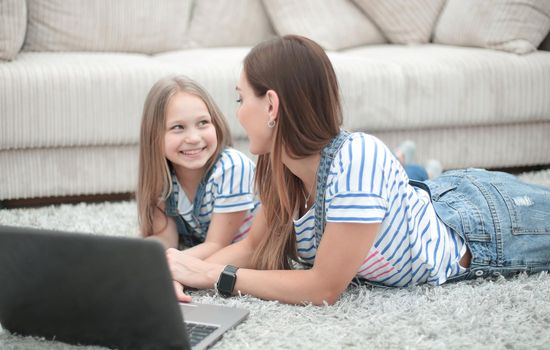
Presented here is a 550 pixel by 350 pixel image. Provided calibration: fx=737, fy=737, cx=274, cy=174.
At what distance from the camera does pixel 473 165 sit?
262 cm

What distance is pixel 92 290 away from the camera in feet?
3.55

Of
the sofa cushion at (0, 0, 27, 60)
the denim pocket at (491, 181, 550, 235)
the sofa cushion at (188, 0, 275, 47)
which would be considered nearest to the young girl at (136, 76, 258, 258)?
the denim pocket at (491, 181, 550, 235)

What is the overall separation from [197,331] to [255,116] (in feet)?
1.31

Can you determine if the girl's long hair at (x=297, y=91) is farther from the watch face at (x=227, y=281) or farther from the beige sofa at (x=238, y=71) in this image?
the beige sofa at (x=238, y=71)

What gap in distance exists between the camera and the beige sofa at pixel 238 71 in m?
2.21

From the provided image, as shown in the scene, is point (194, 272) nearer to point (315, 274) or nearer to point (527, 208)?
point (315, 274)

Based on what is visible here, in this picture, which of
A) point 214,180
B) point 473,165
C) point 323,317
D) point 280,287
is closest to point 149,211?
point 214,180

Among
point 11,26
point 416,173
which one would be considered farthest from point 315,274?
point 11,26

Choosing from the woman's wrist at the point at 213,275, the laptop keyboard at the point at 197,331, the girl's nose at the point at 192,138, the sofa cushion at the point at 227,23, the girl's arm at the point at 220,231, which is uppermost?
the sofa cushion at the point at 227,23

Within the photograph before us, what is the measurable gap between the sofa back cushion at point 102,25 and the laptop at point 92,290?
5.05 ft

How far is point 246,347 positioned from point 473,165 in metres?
1.64

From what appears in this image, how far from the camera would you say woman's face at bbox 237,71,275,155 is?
52.8 inches

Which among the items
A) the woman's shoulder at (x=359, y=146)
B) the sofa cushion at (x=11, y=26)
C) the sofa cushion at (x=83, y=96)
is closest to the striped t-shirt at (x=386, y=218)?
the woman's shoulder at (x=359, y=146)

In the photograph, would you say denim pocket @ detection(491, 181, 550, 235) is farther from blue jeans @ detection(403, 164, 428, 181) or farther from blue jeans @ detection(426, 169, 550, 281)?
blue jeans @ detection(403, 164, 428, 181)
